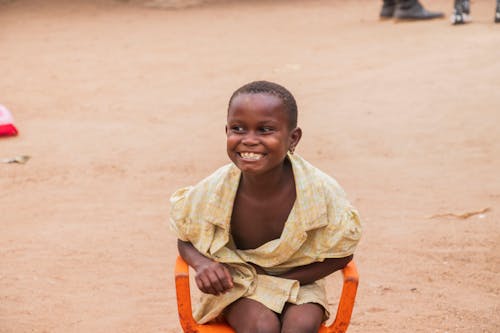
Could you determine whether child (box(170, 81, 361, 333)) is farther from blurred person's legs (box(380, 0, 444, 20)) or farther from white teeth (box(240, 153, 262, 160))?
blurred person's legs (box(380, 0, 444, 20))

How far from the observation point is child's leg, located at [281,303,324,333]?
2.87 m

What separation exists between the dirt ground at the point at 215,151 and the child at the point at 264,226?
1087mm

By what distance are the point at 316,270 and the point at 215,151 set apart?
394cm

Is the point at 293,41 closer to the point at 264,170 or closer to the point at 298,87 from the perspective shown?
the point at 298,87

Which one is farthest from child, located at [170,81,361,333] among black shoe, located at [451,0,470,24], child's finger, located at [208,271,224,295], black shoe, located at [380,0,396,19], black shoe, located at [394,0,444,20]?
black shoe, located at [380,0,396,19]

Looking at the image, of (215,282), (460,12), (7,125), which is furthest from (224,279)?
(460,12)

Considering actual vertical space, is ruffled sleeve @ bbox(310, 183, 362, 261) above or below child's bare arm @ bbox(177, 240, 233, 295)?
above

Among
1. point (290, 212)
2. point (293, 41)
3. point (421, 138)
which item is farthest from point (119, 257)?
point (293, 41)

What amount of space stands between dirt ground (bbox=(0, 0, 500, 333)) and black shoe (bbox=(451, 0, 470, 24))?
0.46ft

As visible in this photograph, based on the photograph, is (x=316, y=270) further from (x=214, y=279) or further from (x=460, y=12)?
(x=460, y=12)

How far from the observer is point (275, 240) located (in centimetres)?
302

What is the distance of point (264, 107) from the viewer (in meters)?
2.90

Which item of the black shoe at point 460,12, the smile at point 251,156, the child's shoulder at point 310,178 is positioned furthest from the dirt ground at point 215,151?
the smile at point 251,156

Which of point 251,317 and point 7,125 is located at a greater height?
point 251,317
